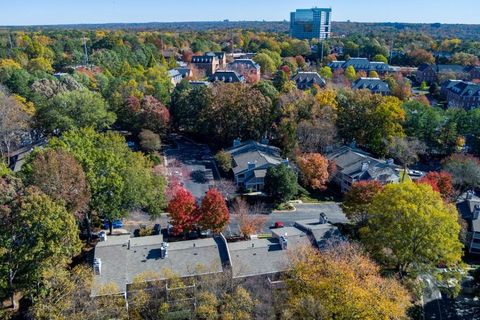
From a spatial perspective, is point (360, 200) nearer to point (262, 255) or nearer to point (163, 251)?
point (262, 255)

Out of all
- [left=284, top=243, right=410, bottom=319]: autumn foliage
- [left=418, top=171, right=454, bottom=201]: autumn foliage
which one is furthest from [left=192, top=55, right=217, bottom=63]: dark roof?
[left=284, top=243, right=410, bottom=319]: autumn foliage

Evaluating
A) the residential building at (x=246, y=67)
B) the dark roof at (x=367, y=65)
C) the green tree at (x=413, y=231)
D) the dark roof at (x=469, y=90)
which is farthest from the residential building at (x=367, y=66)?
the green tree at (x=413, y=231)

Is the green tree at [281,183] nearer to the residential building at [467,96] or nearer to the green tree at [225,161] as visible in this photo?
the green tree at [225,161]

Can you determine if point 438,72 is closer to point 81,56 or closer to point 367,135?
point 367,135

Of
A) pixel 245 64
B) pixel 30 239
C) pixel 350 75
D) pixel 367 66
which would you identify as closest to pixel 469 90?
pixel 350 75

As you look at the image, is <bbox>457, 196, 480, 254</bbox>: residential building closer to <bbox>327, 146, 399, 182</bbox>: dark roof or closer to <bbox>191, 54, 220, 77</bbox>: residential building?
<bbox>327, 146, 399, 182</bbox>: dark roof

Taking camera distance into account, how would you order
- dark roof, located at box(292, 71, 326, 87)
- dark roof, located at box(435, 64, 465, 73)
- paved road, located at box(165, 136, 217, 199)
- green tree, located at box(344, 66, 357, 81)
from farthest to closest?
dark roof, located at box(435, 64, 465, 73), green tree, located at box(344, 66, 357, 81), dark roof, located at box(292, 71, 326, 87), paved road, located at box(165, 136, 217, 199)

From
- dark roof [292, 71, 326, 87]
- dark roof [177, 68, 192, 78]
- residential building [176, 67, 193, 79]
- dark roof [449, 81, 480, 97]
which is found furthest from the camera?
residential building [176, 67, 193, 79]
